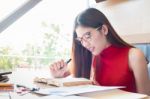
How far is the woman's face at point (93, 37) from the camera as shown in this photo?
1.25 meters

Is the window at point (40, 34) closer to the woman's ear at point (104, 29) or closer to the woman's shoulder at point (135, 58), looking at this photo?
the woman's ear at point (104, 29)

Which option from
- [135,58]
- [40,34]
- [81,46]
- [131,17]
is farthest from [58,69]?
[40,34]

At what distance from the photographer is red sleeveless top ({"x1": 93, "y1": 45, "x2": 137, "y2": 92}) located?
45.9 inches

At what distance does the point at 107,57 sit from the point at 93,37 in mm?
139

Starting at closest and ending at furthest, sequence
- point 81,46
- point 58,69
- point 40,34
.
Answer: point 58,69 < point 81,46 < point 40,34

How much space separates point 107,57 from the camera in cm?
129

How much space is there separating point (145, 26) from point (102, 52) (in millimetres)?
570

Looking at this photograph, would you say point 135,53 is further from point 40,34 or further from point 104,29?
point 40,34

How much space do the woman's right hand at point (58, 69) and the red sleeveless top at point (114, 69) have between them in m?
0.19

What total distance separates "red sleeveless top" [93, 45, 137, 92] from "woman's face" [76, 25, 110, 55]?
4cm

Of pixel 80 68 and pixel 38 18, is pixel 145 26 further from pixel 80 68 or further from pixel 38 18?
pixel 38 18

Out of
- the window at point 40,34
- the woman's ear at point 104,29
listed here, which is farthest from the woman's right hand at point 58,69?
the window at point 40,34

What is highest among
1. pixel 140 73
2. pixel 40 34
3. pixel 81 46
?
pixel 40 34

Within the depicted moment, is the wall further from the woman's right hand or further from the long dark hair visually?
the woman's right hand
